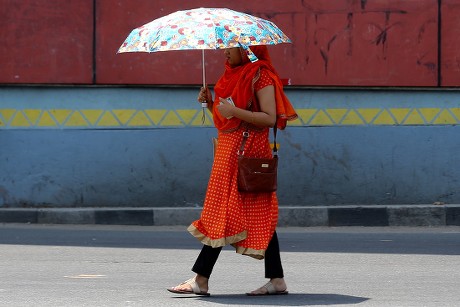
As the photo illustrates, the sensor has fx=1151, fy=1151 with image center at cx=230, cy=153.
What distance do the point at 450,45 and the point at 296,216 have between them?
97.3 inches

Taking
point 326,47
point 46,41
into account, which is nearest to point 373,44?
point 326,47

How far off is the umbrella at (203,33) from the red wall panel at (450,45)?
5755 mm

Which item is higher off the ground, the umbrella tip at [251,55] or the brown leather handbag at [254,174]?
the umbrella tip at [251,55]

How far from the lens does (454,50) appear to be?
1220cm

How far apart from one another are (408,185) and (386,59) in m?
1.36

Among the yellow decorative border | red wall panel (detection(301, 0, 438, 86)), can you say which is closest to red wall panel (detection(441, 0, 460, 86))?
red wall panel (detection(301, 0, 438, 86))

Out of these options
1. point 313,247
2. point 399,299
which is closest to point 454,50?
point 313,247

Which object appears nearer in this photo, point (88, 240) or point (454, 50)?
point (88, 240)

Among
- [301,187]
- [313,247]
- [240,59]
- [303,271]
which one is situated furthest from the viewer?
[301,187]

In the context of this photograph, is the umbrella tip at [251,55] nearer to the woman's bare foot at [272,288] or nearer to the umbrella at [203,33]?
the umbrella at [203,33]

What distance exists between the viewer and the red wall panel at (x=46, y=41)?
480 inches

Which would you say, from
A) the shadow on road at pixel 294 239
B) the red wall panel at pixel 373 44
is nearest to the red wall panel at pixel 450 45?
the red wall panel at pixel 373 44

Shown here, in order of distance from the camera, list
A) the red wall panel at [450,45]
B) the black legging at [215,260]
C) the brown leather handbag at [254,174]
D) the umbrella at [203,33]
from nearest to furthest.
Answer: the umbrella at [203,33] → the brown leather handbag at [254,174] → the black legging at [215,260] → the red wall panel at [450,45]

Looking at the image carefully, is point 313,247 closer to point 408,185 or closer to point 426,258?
point 426,258
